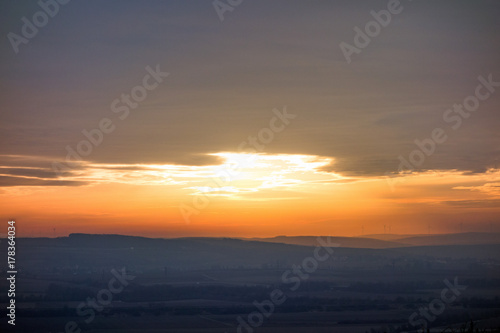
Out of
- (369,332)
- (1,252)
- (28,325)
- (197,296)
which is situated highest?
(1,252)

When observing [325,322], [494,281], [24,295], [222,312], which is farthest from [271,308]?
[494,281]

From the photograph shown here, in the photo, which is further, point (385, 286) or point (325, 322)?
point (385, 286)

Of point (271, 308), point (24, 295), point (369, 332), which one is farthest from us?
point (24, 295)

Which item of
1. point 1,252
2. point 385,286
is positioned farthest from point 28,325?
point 1,252

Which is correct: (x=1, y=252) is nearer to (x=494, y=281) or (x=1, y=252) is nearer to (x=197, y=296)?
(x=197, y=296)

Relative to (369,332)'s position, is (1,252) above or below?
above

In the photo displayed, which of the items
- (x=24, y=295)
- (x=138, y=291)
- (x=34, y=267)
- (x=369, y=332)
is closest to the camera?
(x=369, y=332)

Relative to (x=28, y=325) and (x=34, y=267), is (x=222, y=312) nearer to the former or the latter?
(x=28, y=325)

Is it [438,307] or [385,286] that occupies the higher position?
[385,286]

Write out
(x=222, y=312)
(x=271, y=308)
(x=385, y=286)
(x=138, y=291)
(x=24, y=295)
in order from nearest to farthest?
1. (x=222, y=312)
2. (x=271, y=308)
3. (x=24, y=295)
4. (x=138, y=291)
5. (x=385, y=286)
